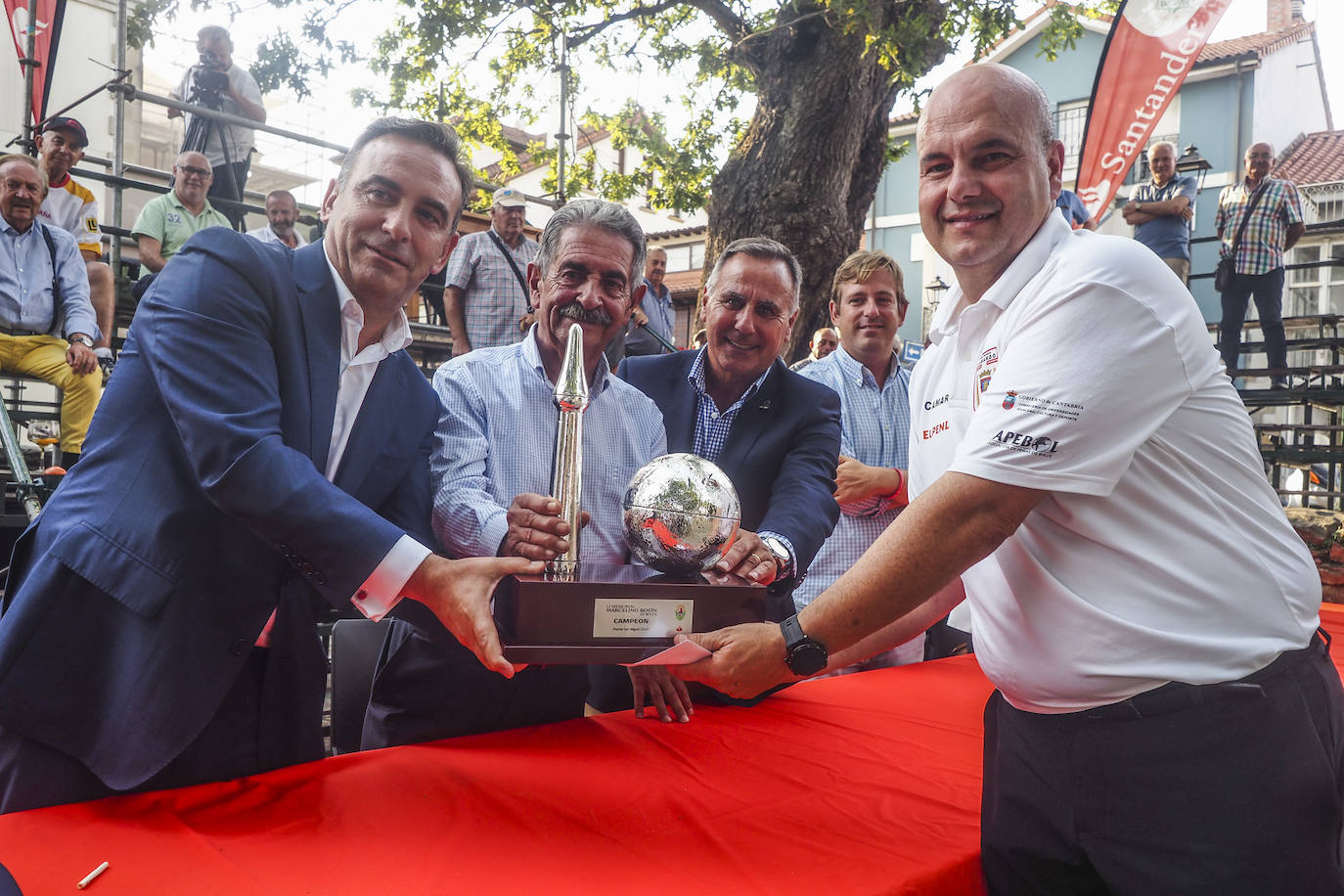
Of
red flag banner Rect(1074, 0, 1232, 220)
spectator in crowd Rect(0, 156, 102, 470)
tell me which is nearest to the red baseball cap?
spectator in crowd Rect(0, 156, 102, 470)

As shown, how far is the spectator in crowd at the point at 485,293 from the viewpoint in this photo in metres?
6.62

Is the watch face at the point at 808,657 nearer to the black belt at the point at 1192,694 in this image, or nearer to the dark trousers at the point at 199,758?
the black belt at the point at 1192,694

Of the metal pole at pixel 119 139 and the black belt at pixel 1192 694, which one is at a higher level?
the metal pole at pixel 119 139

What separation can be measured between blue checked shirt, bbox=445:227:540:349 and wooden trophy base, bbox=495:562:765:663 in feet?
15.9

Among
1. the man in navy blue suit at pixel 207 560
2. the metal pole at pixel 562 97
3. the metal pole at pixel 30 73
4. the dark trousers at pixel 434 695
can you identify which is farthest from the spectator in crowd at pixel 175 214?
the man in navy blue suit at pixel 207 560

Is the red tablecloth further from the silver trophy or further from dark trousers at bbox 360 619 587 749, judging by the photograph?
the silver trophy

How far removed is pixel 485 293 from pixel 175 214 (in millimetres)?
2415

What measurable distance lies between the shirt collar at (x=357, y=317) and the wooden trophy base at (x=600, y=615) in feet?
2.08

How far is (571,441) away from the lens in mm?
2098

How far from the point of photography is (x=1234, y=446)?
62.6 inches

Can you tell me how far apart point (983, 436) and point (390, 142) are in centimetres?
142

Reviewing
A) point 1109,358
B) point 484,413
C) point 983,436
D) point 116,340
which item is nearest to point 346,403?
point 484,413

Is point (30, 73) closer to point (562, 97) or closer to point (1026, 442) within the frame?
point (562, 97)

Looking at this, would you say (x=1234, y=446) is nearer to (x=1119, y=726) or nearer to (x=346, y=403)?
(x=1119, y=726)
